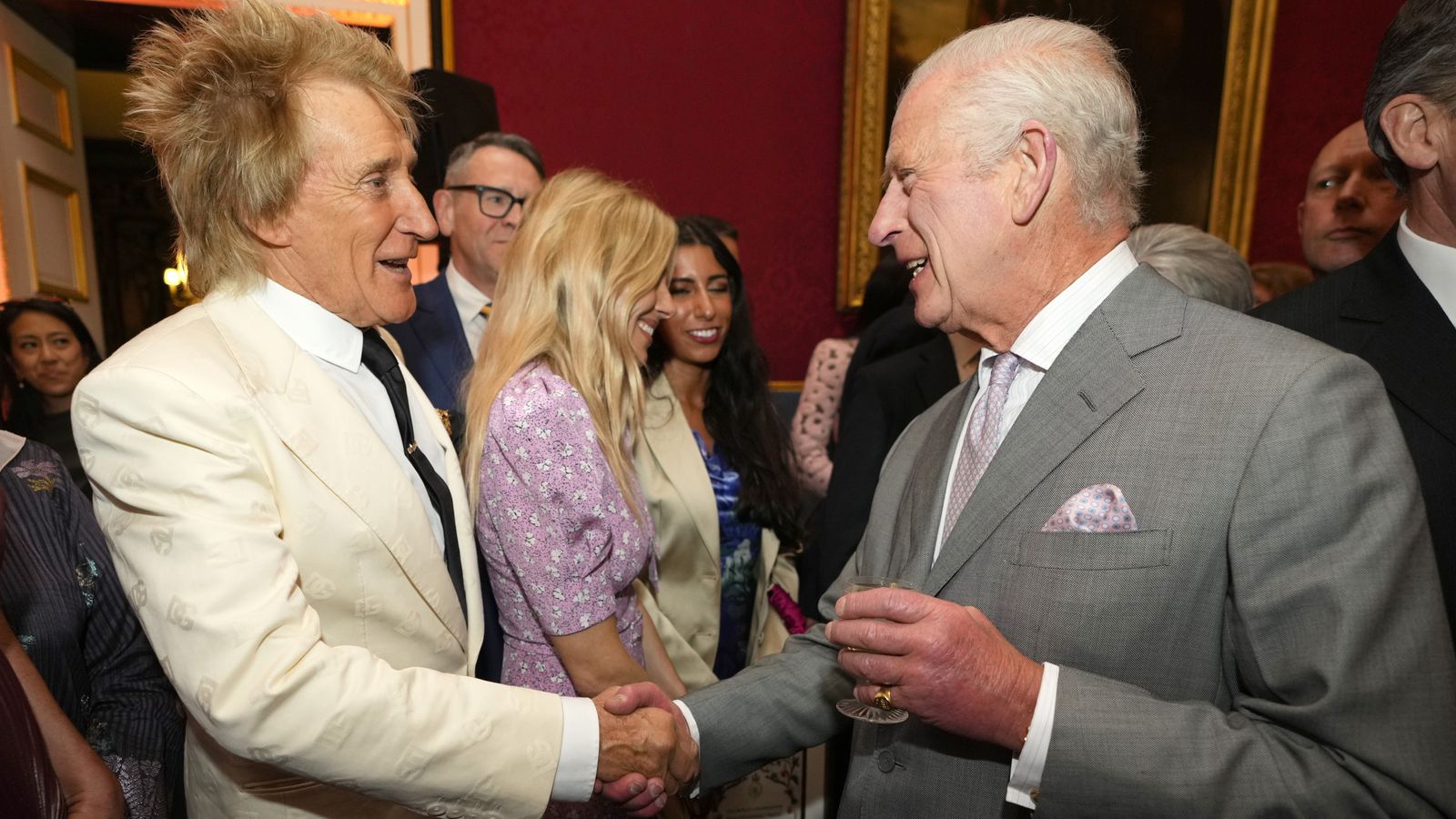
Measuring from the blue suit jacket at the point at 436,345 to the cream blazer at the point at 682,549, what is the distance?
0.58 metres

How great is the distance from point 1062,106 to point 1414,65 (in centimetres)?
77

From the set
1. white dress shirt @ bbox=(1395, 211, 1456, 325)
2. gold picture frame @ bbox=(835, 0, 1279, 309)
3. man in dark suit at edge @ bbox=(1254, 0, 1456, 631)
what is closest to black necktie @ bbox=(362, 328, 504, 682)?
man in dark suit at edge @ bbox=(1254, 0, 1456, 631)

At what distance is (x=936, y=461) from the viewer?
162 centimetres

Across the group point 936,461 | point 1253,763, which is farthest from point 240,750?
point 1253,763

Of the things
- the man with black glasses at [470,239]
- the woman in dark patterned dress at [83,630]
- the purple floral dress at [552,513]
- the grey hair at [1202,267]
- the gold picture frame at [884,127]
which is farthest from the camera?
the gold picture frame at [884,127]

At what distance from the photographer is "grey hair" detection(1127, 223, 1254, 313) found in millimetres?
2221

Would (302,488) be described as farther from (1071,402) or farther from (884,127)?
(884,127)

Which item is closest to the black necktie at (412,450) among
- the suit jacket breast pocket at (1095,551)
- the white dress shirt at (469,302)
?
the suit jacket breast pocket at (1095,551)

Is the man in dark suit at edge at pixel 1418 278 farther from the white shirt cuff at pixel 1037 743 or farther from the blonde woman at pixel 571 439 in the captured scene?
the blonde woman at pixel 571 439

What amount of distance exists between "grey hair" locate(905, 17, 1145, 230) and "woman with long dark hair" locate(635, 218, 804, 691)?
148 centimetres

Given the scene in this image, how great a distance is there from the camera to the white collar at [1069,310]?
1403mm

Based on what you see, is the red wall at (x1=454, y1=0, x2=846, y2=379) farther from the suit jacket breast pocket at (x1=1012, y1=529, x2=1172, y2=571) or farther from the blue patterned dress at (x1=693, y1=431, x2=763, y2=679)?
the suit jacket breast pocket at (x1=1012, y1=529, x2=1172, y2=571)

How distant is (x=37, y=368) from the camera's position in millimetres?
3365

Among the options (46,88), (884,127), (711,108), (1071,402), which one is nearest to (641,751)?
(1071,402)
